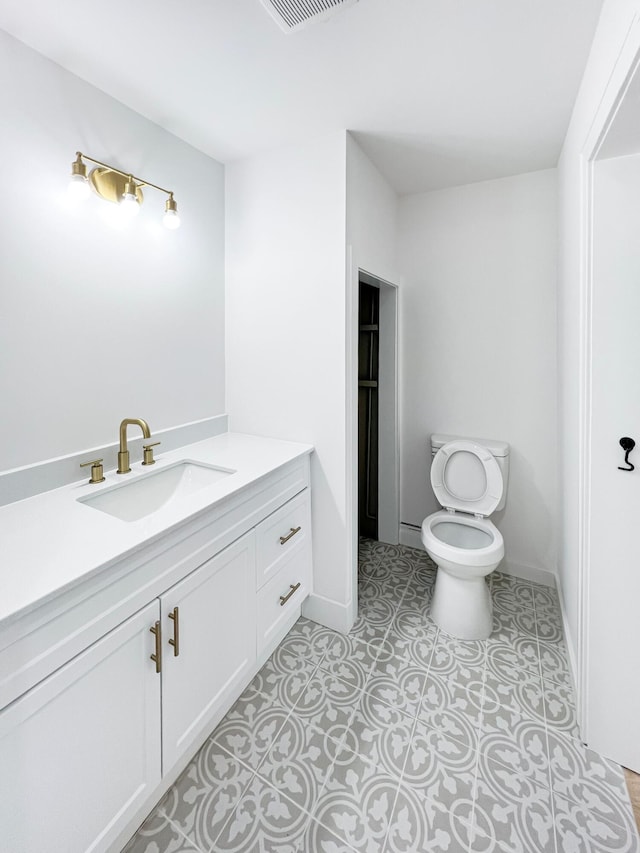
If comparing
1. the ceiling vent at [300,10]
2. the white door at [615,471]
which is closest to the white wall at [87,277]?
the ceiling vent at [300,10]

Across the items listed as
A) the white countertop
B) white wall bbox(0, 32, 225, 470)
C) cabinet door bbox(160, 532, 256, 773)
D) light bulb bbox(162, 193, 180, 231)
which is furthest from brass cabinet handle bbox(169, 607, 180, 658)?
light bulb bbox(162, 193, 180, 231)

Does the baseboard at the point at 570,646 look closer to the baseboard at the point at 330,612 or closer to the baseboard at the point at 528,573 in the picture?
the baseboard at the point at 528,573

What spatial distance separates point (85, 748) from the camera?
0.92 m

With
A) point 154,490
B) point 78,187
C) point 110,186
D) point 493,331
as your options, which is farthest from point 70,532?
point 493,331

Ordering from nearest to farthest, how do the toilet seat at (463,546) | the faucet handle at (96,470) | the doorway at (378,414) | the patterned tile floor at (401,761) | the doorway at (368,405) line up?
the patterned tile floor at (401,761) < the faucet handle at (96,470) < the toilet seat at (463,546) < the doorway at (378,414) < the doorway at (368,405)

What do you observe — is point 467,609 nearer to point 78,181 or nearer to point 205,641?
point 205,641

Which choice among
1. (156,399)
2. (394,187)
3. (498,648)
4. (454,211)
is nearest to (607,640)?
(498,648)

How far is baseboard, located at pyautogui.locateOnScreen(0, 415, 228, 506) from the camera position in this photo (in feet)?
4.21

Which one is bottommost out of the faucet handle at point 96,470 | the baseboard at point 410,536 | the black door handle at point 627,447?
the baseboard at point 410,536

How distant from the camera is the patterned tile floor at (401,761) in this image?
1.13 metres

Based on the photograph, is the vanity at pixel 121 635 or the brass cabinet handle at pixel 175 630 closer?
the vanity at pixel 121 635

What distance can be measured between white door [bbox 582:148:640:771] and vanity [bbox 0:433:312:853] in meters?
1.16

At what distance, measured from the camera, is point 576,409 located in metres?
1.51

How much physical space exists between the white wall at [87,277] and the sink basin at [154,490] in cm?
22
